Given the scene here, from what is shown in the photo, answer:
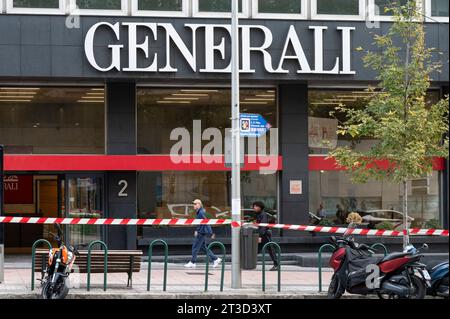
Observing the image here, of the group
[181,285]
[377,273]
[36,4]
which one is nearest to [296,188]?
[181,285]

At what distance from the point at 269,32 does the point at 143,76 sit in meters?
3.63

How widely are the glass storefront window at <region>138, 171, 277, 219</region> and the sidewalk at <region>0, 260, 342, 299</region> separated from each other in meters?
3.25

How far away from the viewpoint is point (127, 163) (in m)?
24.0

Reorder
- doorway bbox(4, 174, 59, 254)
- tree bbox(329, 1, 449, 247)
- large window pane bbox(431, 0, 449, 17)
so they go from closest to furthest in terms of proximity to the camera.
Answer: tree bbox(329, 1, 449, 247) < large window pane bbox(431, 0, 449, 17) < doorway bbox(4, 174, 59, 254)

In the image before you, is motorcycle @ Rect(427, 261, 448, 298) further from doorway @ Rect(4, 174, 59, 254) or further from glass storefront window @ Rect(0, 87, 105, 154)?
doorway @ Rect(4, 174, 59, 254)

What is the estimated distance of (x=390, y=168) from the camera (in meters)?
19.5

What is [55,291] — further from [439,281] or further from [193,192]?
[193,192]

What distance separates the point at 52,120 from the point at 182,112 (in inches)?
144

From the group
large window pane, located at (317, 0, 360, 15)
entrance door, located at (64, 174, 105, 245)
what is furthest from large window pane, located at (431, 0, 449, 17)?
entrance door, located at (64, 174, 105, 245)

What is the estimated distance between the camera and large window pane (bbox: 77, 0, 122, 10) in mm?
23234

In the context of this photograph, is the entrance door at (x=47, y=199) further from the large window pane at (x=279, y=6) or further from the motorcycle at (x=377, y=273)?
the motorcycle at (x=377, y=273)

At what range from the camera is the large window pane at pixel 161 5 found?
23578 mm

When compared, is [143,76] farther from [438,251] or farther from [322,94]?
[438,251]
